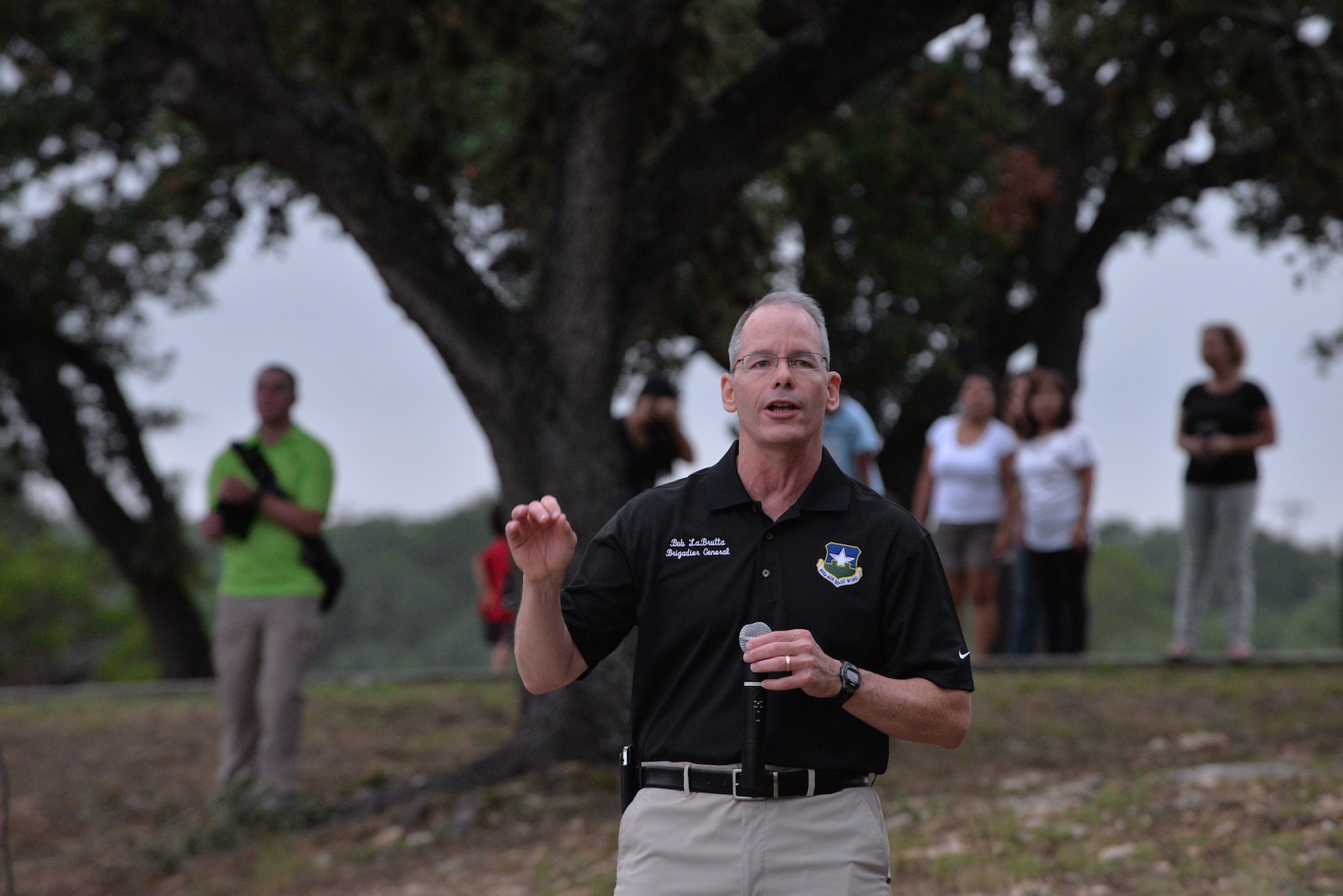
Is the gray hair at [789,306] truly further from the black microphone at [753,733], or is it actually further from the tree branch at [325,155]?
the tree branch at [325,155]

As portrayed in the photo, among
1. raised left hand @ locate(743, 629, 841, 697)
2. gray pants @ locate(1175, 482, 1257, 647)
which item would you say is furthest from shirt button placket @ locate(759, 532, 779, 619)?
gray pants @ locate(1175, 482, 1257, 647)

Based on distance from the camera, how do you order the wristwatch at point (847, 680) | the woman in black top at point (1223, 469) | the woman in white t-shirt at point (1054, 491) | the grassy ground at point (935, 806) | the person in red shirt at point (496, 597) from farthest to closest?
the person in red shirt at point (496, 597) → the woman in white t-shirt at point (1054, 491) → the woman in black top at point (1223, 469) → the grassy ground at point (935, 806) → the wristwatch at point (847, 680)

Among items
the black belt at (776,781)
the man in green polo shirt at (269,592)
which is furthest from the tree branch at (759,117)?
the black belt at (776,781)

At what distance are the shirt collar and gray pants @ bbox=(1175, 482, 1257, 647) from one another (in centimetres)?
645

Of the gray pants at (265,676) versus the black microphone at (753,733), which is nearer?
the black microphone at (753,733)

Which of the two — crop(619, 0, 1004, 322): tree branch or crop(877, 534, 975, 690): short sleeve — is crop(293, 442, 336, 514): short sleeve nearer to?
crop(619, 0, 1004, 322): tree branch

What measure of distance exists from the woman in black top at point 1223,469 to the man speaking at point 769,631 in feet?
20.8

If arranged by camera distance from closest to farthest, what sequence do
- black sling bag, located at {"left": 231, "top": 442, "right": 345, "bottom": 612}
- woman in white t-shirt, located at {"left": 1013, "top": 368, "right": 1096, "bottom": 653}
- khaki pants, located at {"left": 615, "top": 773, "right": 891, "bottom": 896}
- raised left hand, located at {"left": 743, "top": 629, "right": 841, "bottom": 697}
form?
raised left hand, located at {"left": 743, "top": 629, "right": 841, "bottom": 697} < khaki pants, located at {"left": 615, "top": 773, "right": 891, "bottom": 896} < black sling bag, located at {"left": 231, "top": 442, "right": 345, "bottom": 612} < woman in white t-shirt, located at {"left": 1013, "top": 368, "right": 1096, "bottom": 653}

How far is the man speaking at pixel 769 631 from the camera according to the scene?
2.94 meters

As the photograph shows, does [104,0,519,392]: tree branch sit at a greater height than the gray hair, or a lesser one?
greater

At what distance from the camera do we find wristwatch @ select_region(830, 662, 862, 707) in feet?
9.14

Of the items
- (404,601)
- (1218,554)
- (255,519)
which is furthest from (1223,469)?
(404,601)

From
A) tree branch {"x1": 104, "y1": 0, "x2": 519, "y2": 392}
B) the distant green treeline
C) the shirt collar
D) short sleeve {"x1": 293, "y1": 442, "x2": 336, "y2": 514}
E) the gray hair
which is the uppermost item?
tree branch {"x1": 104, "y1": 0, "x2": 519, "y2": 392}

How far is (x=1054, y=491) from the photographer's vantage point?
9273mm
